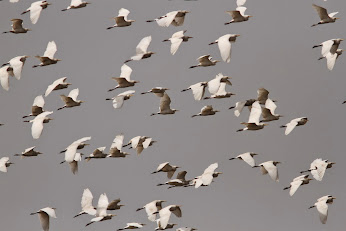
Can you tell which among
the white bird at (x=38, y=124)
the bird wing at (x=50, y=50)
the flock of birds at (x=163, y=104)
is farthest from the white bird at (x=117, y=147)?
the bird wing at (x=50, y=50)

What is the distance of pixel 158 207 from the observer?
60406 millimetres

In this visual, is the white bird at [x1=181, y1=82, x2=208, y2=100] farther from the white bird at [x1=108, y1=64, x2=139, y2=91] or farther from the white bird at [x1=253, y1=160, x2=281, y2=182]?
the white bird at [x1=253, y1=160, x2=281, y2=182]

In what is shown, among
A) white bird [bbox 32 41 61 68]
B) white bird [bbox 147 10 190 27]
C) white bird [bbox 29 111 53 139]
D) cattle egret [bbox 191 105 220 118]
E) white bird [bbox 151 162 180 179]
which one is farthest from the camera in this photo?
white bird [bbox 151 162 180 179]

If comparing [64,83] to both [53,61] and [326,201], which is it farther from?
[326,201]

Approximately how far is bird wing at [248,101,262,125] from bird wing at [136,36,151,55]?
13.3 ft

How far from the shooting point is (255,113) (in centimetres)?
6009

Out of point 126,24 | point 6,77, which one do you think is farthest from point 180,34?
point 6,77

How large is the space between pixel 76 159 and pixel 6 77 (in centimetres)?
365

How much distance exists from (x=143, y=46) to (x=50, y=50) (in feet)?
10.1

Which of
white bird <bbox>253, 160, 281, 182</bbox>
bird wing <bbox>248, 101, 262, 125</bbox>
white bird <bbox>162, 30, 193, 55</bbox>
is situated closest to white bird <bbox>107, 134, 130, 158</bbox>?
white bird <bbox>162, 30, 193, 55</bbox>

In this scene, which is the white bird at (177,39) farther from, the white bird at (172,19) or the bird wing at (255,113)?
the bird wing at (255,113)

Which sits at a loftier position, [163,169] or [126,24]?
[126,24]

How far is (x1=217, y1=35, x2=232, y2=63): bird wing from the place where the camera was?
56.1m

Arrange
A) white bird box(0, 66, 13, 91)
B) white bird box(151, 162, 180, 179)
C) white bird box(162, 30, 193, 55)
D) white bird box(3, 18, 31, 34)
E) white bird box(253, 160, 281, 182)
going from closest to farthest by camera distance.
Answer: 1. white bird box(253, 160, 281, 182)
2. white bird box(0, 66, 13, 91)
3. white bird box(162, 30, 193, 55)
4. white bird box(3, 18, 31, 34)
5. white bird box(151, 162, 180, 179)
